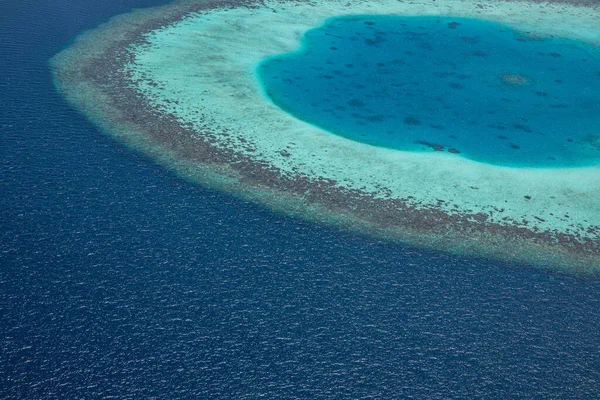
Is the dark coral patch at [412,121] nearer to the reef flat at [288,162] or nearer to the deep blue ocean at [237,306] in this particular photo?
the reef flat at [288,162]

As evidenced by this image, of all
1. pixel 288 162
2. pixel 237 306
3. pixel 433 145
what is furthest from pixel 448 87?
pixel 237 306

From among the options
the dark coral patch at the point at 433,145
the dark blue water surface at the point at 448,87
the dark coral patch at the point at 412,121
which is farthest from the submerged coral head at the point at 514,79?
the dark coral patch at the point at 433,145

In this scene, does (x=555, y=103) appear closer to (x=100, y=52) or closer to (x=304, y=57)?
(x=304, y=57)

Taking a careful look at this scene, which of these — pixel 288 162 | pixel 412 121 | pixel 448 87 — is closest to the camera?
pixel 288 162

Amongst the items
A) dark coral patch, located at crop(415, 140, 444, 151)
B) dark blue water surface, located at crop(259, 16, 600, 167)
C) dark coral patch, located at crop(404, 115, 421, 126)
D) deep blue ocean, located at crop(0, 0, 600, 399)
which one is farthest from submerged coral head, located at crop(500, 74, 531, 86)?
deep blue ocean, located at crop(0, 0, 600, 399)

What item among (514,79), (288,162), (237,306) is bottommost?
(237,306)

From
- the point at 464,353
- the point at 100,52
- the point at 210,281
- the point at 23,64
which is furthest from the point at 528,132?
the point at 23,64

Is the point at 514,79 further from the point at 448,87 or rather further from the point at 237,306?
the point at 237,306

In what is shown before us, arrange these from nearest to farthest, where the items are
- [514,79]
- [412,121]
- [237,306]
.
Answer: [237,306] → [412,121] → [514,79]
